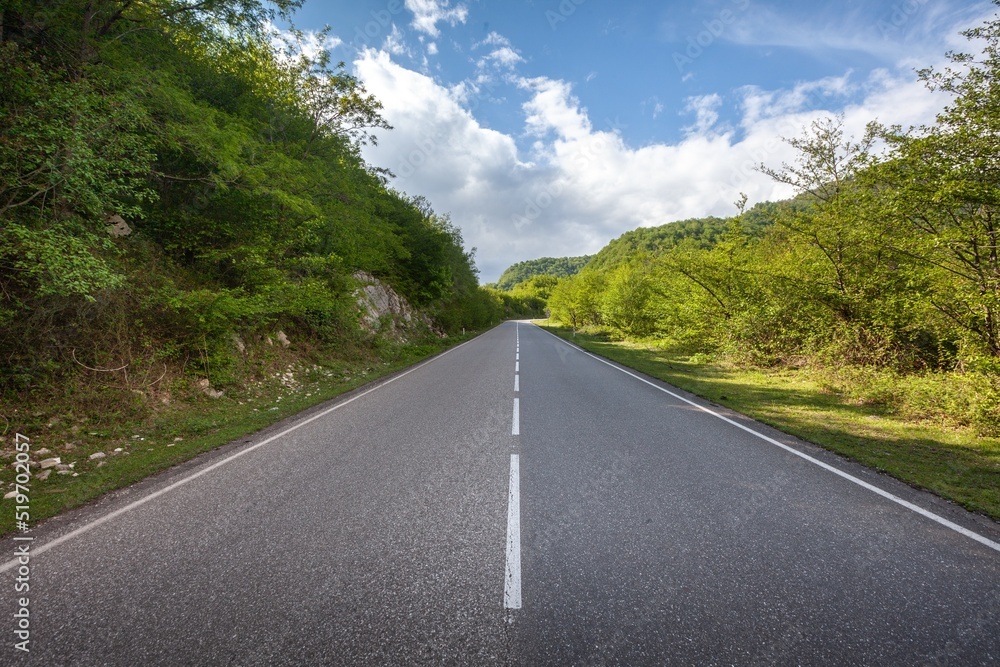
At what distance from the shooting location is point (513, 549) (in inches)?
115

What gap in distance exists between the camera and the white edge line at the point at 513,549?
7.92 ft

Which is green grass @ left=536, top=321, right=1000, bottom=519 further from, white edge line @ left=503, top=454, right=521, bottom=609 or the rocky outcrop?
the rocky outcrop

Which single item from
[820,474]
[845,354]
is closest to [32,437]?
[820,474]

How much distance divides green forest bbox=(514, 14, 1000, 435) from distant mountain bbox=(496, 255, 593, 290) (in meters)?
158

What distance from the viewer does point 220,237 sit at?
9.77 metres

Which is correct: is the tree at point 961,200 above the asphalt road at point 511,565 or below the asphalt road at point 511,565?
above

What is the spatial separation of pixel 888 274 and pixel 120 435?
16.4m

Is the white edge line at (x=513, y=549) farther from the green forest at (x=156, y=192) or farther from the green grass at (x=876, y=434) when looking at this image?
the green forest at (x=156, y=192)

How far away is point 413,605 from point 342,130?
16282 mm

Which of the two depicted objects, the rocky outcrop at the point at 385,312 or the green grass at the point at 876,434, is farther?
the rocky outcrop at the point at 385,312

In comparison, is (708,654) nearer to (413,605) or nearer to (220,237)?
(413,605)

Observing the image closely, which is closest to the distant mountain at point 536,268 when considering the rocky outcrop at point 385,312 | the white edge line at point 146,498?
the rocky outcrop at point 385,312

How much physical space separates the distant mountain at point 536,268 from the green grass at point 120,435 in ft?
544

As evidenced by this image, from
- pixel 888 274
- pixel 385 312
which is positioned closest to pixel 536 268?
pixel 385 312
